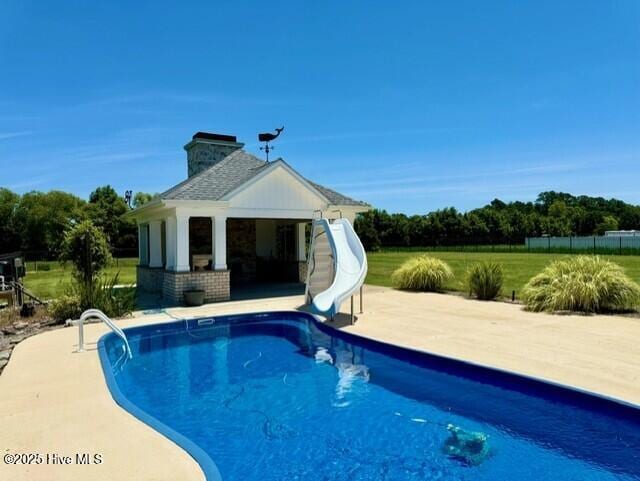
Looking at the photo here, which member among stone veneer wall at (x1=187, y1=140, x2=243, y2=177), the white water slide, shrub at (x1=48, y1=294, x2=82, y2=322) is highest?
stone veneer wall at (x1=187, y1=140, x2=243, y2=177)

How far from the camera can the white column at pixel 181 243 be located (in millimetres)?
13180

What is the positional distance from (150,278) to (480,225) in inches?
1993

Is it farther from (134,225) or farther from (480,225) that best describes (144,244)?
(480,225)

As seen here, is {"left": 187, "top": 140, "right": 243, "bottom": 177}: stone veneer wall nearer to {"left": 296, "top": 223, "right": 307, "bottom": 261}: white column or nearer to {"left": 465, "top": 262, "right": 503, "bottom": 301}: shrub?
{"left": 296, "top": 223, "right": 307, "bottom": 261}: white column

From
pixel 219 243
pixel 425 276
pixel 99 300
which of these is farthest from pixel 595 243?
pixel 99 300

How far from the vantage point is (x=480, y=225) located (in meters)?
58.9

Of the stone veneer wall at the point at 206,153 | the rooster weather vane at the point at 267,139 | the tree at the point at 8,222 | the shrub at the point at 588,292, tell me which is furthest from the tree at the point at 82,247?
the tree at the point at 8,222

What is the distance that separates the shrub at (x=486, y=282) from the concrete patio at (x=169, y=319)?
1.01m

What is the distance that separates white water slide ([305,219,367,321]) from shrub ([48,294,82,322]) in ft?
18.6

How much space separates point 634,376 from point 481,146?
964 inches

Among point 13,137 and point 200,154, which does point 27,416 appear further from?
point 13,137

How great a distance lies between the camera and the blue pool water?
4.40 metres

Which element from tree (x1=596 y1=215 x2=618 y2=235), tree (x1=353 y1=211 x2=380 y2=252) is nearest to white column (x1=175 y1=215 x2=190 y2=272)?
tree (x1=353 y1=211 x2=380 y2=252)

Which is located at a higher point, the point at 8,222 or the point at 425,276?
the point at 8,222
